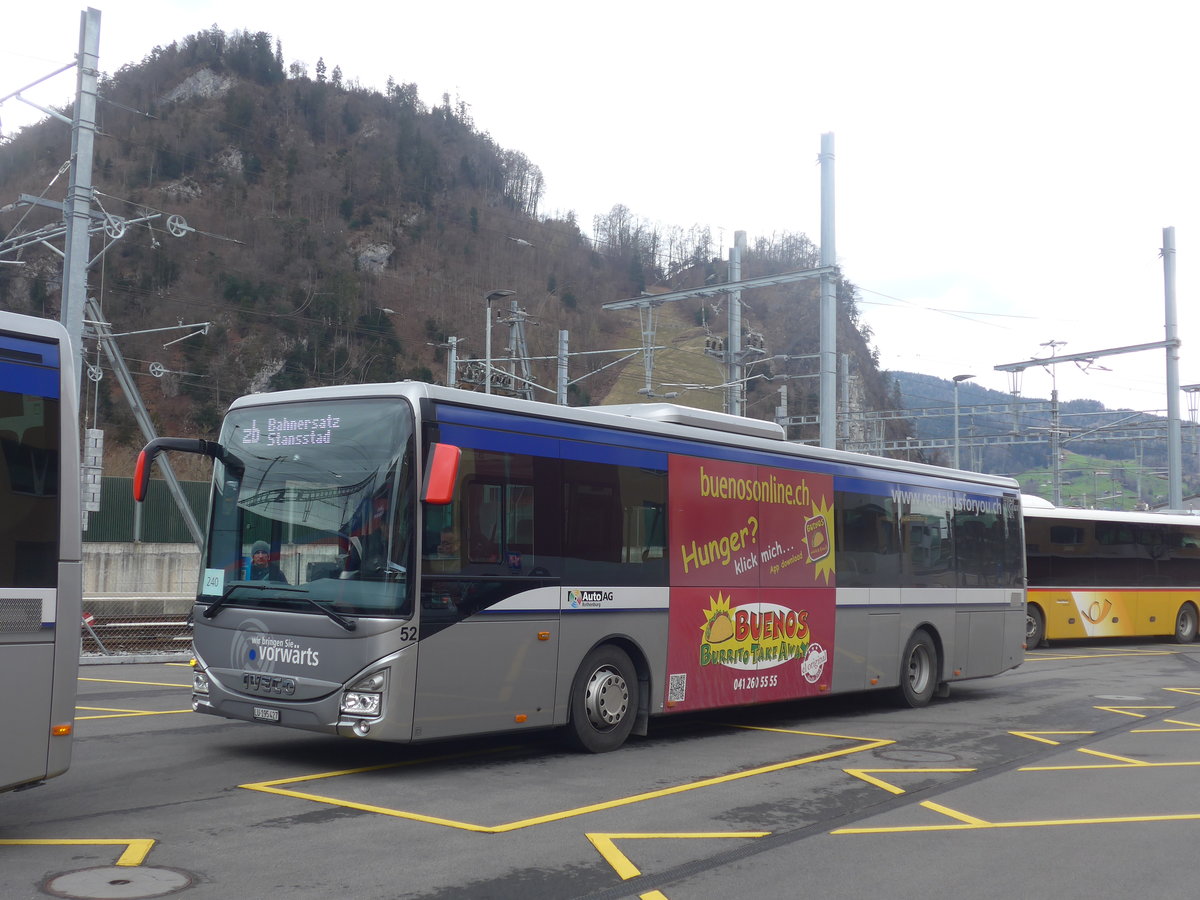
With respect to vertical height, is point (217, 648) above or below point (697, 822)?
above

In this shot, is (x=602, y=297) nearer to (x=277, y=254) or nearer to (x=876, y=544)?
(x=277, y=254)

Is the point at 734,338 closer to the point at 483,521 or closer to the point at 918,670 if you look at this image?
the point at 918,670

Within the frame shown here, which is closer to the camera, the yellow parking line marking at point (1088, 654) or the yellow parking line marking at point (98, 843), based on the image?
the yellow parking line marking at point (98, 843)

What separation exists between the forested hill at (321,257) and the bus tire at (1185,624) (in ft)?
111

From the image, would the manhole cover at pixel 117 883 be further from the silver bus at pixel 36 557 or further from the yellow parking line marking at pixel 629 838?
the yellow parking line marking at pixel 629 838

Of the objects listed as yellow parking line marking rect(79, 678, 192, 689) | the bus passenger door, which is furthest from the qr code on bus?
yellow parking line marking rect(79, 678, 192, 689)

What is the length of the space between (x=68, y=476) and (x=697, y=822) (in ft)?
14.5

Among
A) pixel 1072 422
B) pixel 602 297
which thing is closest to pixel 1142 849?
pixel 602 297

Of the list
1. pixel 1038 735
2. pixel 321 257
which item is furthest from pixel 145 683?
pixel 321 257

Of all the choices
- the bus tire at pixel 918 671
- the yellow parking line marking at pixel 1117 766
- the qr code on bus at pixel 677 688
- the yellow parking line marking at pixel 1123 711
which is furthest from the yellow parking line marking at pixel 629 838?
the yellow parking line marking at pixel 1123 711

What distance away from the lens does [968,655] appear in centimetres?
1596

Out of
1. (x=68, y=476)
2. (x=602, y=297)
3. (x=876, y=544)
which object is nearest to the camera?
(x=68, y=476)

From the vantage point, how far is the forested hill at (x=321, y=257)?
74938mm

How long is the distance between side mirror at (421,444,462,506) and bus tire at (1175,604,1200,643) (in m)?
26.2
